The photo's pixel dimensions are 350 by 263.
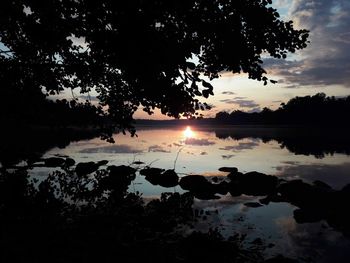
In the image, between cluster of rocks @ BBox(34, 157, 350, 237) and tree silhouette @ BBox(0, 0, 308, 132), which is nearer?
tree silhouette @ BBox(0, 0, 308, 132)

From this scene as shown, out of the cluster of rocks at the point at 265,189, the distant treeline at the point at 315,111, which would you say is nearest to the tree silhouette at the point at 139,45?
the cluster of rocks at the point at 265,189

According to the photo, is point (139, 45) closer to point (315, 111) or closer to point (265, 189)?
point (265, 189)

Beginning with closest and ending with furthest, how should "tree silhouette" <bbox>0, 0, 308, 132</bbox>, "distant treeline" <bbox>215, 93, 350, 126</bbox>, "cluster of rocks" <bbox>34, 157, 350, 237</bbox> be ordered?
"tree silhouette" <bbox>0, 0, 308, 132</bbox>, "cluster of rocks" <bbox>34, 157, 350, 237</bbox>, "distant treeline" <bbox>215, 93, 350, 126</bbox>

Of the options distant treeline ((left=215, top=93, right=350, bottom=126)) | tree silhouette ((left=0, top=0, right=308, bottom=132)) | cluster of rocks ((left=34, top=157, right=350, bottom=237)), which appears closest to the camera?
tree silhouette ((left=0, top=0, right=308, bottom=132))

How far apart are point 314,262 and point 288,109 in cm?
17318

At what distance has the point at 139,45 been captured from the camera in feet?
32.7

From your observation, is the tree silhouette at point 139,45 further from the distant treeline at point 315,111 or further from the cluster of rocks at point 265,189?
the distant treeline at point 315,111

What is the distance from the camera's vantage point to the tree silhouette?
402 inches

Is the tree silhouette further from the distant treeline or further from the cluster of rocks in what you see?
the distant treeline

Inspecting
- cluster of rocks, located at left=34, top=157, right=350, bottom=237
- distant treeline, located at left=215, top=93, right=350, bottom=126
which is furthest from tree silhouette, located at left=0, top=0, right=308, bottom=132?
distant treeline, located at left=215, top=93, right=350, bottom=126

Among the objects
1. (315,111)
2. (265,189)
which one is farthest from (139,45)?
(315,111)

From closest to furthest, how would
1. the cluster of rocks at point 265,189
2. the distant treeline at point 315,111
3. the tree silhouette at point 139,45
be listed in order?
the tree silhouette at point 139,45 → the cluster of rocks at point 265,189 → the distant treeline at point 315,111

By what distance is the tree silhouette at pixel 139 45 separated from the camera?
10.2 m

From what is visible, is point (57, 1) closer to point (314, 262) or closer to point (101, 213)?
point (101, 213)
